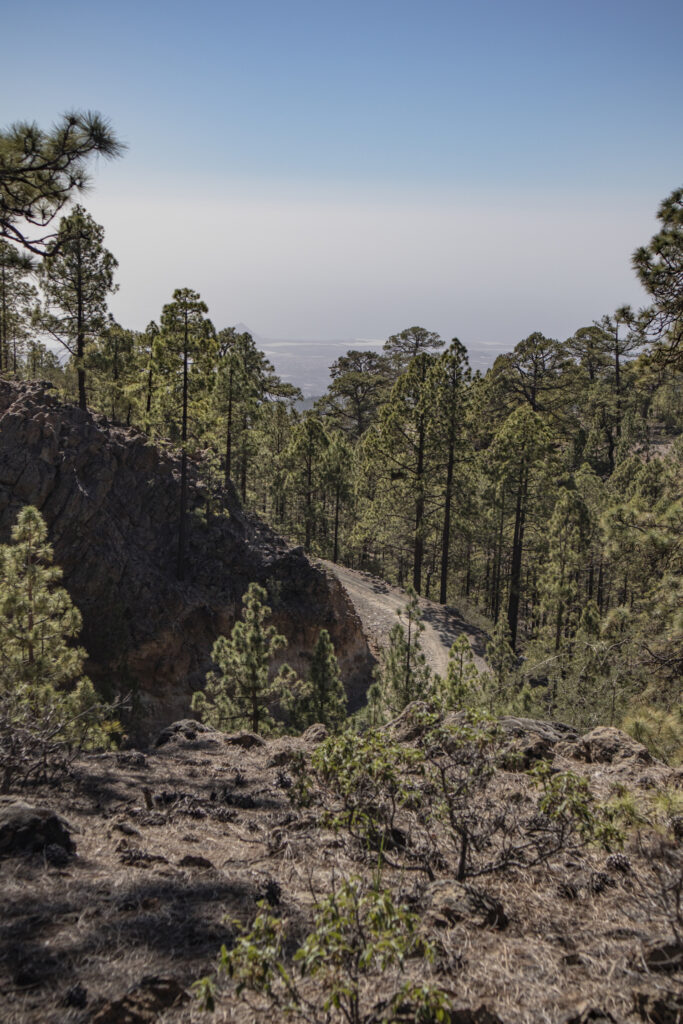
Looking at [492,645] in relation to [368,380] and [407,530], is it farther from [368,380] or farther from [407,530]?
[368,380]

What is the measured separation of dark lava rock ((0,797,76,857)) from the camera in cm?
431

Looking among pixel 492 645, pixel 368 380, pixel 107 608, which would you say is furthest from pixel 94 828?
Result: pixel 368 380

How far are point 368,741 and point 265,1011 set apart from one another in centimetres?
172

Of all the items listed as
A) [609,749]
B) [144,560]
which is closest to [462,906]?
[609,749]

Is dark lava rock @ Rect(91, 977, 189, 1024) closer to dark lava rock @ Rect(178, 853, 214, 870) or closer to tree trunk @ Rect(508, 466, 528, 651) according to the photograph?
dark lava rock @ Rect(178, 853, 214, 870)

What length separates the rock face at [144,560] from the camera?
61.0 ft

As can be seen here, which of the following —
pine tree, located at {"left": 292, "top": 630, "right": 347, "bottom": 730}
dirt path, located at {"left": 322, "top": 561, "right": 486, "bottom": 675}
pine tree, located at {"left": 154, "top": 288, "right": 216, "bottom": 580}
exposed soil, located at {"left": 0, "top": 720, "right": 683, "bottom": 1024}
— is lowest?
dirt path, located at {"left": 322, "top": 561, "right": 486, "bottom": 675}

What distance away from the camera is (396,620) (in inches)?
1036

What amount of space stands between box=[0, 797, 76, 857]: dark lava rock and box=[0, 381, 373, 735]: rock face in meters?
13.9

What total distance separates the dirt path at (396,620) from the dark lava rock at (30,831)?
702 inches

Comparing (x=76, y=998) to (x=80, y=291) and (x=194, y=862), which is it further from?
(x=80, y=291)

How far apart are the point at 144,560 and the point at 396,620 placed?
39.3ft

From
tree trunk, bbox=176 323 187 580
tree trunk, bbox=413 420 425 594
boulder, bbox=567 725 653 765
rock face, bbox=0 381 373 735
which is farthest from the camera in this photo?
tree trunk, bbox=413 420 425 594

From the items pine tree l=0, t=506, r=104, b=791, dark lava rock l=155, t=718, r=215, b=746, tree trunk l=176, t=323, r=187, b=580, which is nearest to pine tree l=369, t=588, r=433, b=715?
dark lava rock l=155, t=718, r=215, b=746
